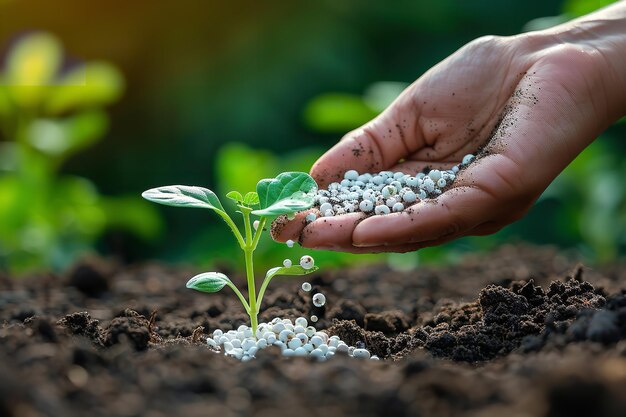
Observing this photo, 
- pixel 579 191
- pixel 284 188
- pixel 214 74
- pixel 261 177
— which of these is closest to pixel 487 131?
pixel 284 188

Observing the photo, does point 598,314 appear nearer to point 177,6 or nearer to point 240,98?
point 240,98

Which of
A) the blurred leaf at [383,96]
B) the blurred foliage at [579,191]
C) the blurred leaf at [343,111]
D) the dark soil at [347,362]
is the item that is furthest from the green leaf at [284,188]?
the blurred leaf at [343,111]

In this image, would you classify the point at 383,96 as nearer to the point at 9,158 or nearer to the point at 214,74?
the point at 214,74

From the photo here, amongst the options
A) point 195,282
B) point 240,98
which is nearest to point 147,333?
point 195,282

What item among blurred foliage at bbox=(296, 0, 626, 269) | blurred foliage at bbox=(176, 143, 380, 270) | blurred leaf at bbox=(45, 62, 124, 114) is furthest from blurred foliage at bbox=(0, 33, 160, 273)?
blurred foliage at bbox=(296, 0, 626, 269)

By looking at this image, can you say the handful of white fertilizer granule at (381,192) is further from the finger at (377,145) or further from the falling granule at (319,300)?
the falling granule at (319,300)
